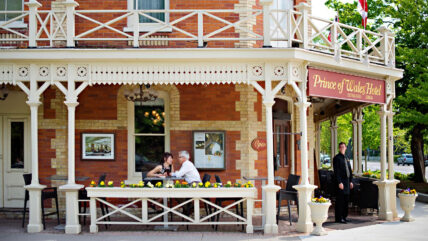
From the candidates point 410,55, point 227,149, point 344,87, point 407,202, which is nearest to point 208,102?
point 227,149

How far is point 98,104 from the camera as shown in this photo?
12.3 meters

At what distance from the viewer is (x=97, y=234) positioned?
33.5 ft

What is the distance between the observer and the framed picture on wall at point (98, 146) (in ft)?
40.1

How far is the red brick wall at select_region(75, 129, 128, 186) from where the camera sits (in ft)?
40.0

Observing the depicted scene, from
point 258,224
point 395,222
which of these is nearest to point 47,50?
point 258,224

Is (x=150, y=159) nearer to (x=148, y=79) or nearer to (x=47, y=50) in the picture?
(x=148, y=79)

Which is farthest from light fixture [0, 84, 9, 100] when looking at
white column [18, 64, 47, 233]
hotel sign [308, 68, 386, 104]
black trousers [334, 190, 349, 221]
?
black trousers [334, 190, 349, 221]

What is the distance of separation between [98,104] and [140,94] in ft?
4.38

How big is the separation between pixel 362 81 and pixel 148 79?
5.03 metres

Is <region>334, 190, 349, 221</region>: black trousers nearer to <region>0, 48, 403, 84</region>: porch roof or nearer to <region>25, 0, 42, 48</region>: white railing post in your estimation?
<region>0, 48, 403, 84</region>: porch roof

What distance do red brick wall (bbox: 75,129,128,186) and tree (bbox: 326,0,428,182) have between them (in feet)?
35.6

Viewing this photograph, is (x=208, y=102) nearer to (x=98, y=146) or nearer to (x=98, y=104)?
(x=98, y=104)

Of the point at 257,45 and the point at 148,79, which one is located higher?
the point at 257,45

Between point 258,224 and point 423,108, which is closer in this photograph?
point 258,224
